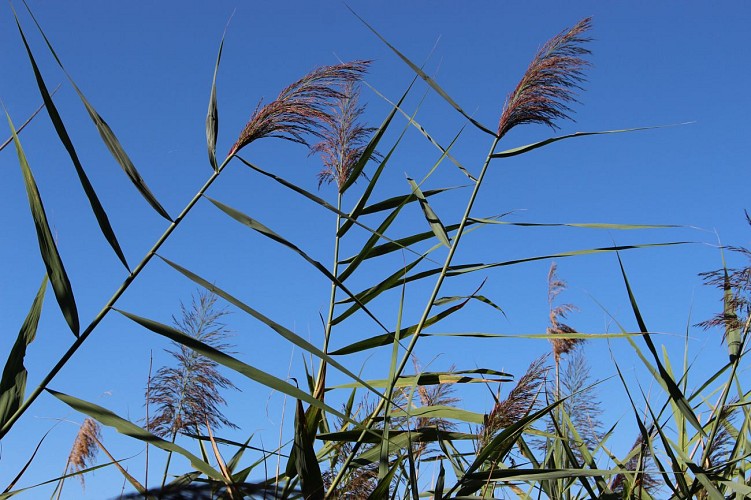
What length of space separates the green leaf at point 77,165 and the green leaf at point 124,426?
0.98 ft

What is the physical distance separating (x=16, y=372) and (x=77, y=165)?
1.49 ft

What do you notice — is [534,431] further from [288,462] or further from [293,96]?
[293,96]

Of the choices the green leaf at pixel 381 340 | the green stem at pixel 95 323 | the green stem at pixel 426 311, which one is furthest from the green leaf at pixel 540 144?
the green stem at pixel 95 323

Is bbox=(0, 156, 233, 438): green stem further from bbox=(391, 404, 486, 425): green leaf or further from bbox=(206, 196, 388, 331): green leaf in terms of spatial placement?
bbox=(391, 404, 486, 425): green leaf

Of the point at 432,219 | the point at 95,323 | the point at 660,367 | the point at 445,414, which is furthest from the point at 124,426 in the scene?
the point at 660,367

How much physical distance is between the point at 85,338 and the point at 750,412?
1.90 metres

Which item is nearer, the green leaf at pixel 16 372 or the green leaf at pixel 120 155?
the green leaf at pixel 16 372

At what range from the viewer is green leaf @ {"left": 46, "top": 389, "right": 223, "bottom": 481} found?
1.50 metres

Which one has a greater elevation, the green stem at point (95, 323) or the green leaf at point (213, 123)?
the green leaf at point (213, 123)

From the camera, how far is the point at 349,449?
198 cm

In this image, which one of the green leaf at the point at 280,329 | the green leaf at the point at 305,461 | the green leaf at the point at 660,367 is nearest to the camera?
the green leaf at the point at 280,329

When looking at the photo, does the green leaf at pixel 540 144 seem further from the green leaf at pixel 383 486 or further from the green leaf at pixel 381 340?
the green leaf at pixel 383 486

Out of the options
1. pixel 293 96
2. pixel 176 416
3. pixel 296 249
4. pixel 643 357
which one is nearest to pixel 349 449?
pixel 176 416

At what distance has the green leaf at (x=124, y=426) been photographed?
1.50 meters
